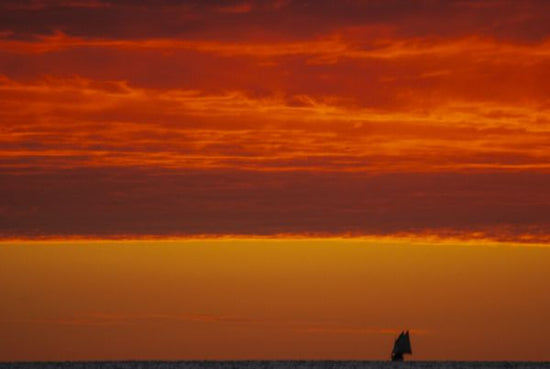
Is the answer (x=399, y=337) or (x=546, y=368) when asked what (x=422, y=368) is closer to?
(x=399, y=337)

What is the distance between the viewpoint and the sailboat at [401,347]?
179 ft

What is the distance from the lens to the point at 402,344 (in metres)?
54.5

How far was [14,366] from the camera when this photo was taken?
57.1 meters

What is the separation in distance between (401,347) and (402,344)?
0.29 metres

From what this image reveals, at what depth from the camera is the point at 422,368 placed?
53.9 metres

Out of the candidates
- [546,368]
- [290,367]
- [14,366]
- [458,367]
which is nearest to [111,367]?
[14,366]

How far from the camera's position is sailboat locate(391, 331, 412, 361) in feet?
179

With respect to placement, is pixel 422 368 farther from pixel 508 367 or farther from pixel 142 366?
pixel 142 366

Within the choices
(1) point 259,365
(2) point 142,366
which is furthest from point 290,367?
(2) point 142,366

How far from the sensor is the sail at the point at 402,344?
5450cm

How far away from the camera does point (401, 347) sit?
54.7m

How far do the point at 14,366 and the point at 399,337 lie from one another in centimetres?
2449

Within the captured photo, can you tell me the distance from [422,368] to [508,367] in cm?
520

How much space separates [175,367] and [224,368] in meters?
3.06
